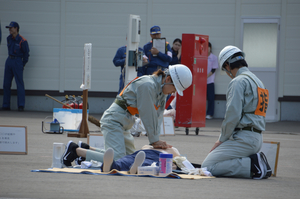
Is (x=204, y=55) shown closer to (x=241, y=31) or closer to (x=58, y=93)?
(x=241, y=31)

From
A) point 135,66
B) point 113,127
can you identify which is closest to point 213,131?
point 135,66

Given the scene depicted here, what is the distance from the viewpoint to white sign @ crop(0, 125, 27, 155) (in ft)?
20.3

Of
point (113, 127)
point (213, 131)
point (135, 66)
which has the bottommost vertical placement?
point (213, 131)

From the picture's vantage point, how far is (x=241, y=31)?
14.8 meters

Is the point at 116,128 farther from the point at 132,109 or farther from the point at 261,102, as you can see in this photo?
the point at 261,102

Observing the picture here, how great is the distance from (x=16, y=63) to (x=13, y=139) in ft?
29.7

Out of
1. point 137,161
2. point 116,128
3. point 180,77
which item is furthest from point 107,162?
point 180,77

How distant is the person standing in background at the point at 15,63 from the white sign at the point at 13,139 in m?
8.85

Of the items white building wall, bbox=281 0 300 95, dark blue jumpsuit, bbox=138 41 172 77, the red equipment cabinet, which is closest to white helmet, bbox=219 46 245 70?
the red equipment cabinet

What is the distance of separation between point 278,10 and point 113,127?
10.4 m

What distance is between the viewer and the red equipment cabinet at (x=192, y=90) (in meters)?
10.4

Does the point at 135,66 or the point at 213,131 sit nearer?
the point at 135,66

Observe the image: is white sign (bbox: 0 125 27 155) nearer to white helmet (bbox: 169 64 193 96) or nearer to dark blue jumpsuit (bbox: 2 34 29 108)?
white helmet (bbox: 169 64 193 96)

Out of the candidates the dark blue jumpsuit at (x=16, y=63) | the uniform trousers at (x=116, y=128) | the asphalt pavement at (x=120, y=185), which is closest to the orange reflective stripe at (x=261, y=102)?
the asphalt pavement at (x=120, y=185)
